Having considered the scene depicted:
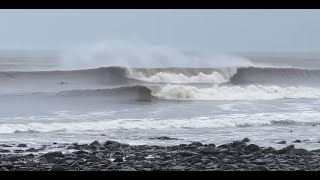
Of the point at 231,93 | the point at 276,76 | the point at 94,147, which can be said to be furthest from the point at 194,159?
the point at 276,76

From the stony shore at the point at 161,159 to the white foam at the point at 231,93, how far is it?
12.5 meters

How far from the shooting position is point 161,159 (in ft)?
22.3

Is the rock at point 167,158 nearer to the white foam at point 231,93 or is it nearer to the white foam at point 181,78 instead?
the white foam at point 231,93

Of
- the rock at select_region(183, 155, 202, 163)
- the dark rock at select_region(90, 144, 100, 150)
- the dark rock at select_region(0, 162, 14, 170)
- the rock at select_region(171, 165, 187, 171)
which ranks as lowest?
the rock at select_region(171, 165, 187, 171)

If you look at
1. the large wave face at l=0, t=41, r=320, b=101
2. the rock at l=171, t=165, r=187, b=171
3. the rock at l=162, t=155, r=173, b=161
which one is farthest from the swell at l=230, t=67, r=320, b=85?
the rock at l=171, t=165, r=187, b=171

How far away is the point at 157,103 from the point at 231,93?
5.03m

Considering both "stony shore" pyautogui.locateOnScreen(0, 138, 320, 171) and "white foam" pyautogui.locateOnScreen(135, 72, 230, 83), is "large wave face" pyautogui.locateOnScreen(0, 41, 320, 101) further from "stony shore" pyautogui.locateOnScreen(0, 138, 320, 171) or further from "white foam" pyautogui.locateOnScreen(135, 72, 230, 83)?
"stony shore" pyautogui.locateOnScreen(0, 138, 320, 171)

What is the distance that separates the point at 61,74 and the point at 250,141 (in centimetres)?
2075

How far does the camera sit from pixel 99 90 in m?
21.0

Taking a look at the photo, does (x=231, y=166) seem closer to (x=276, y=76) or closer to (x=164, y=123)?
(x=164, y=123)

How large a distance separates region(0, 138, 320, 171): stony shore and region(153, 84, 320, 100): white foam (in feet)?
41.0

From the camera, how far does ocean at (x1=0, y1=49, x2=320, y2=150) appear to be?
33.2ft

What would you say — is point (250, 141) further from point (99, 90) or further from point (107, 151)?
point (99, 90)
